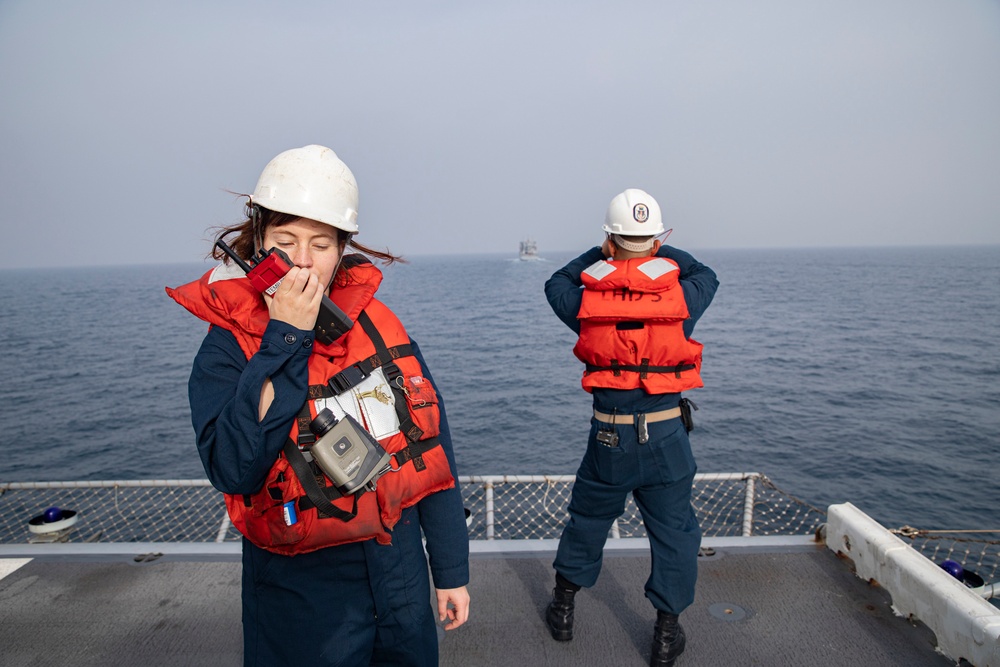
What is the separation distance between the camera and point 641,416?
10.9 feet

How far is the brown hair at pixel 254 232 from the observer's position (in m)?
1.94

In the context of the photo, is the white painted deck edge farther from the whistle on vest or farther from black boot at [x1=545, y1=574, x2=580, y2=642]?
the whistle on vest

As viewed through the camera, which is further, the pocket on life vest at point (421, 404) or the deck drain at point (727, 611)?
the deck drain at point (727, 611)

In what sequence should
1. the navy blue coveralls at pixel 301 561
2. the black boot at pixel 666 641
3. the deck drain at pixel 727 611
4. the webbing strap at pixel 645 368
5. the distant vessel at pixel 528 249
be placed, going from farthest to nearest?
the distant vessel at pixel 528 249 < the deck drain at pixel 727 611 < the webbing strap at pixel 645 368 < the black boot at pixel 666 641 < the navy blue coveralls at pixel 301 561

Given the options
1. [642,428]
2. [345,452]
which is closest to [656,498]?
[642,428]

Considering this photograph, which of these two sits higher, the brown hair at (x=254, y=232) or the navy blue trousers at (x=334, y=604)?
the brown hair at (x=254, y=232)

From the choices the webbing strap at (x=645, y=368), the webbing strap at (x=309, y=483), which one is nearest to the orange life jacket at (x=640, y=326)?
the webbing strap at (x=645, y=368)

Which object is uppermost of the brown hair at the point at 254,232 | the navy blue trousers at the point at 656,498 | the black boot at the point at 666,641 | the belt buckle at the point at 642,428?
the brown hair at the point at 254,232

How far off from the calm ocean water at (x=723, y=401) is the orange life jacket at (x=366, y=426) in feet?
51.4

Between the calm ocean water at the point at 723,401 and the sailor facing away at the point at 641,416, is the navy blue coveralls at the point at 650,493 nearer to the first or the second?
the sailor facing away at the point at 641,416

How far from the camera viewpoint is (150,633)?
3.64 m

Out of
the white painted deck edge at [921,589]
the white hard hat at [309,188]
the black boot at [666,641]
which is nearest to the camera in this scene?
the white hard hat at [309,188]

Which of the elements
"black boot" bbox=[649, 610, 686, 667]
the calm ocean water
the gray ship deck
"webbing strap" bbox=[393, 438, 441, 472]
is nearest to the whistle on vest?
"webbing strap" bbox=[393, 438, 441, 472]

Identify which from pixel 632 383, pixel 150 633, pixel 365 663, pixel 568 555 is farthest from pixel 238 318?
pixel 150 633
